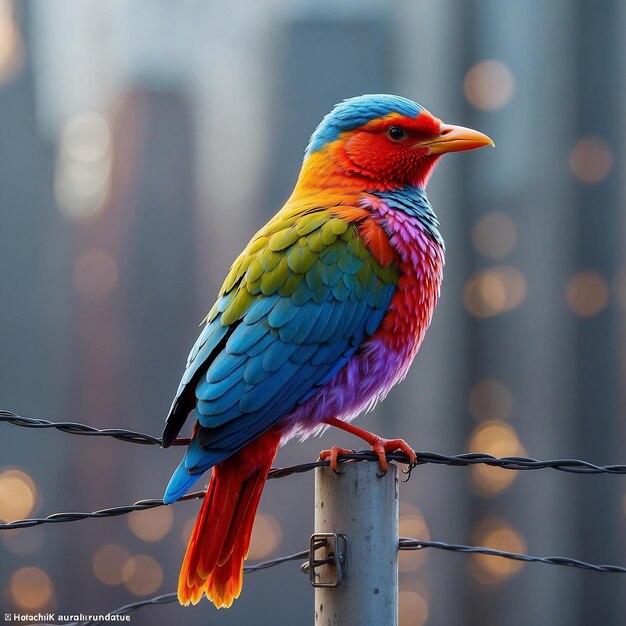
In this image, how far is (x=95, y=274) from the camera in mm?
4754

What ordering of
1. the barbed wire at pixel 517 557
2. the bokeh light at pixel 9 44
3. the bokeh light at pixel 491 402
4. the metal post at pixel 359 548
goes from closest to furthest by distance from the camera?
the metal post at pixel 359 548
the barbed wire at pixel 517 557
the bokeh light at pixel 9 44
the bokeh light at pixel 491 402

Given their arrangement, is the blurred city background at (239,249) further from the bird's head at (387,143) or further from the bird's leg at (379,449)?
the bird's leg at (379,449)

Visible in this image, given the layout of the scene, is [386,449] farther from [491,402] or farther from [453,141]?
[491,402]

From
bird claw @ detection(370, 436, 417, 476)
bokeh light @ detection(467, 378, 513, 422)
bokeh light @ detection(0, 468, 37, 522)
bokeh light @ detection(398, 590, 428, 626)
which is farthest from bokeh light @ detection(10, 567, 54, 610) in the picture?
bird claw @ detection(370, 436, 417, 476)

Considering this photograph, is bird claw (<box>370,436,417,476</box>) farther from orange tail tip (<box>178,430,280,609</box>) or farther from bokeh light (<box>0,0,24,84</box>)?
bokeh light (<box>0,0,24,84</box>)

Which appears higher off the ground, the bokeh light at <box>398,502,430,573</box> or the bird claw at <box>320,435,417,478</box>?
the bird claw at <box>320,435,417,478</box>

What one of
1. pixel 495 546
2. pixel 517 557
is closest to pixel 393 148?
pixel 517 557

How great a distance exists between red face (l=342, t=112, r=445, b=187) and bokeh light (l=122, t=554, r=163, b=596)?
3.18 m

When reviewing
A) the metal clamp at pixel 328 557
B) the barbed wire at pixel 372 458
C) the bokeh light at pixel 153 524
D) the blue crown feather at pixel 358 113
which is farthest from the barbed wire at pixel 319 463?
the bokeh light at pixel 153 524

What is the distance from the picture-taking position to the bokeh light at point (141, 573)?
4.71 meters

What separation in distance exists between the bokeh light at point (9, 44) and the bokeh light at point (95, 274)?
1.05 metres

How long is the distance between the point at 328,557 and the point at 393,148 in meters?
1.10

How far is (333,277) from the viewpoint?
6.21ft

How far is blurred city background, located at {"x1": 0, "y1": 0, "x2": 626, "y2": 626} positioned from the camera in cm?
469
